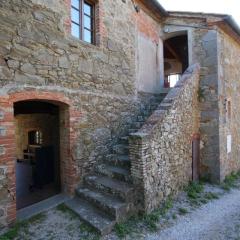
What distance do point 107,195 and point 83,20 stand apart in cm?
391

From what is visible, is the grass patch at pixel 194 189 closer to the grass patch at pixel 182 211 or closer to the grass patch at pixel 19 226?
the grass patch at pixel 182 211

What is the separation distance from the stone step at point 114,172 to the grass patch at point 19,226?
1.54 m

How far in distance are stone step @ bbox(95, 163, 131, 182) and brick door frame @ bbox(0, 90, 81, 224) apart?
2.04 feet

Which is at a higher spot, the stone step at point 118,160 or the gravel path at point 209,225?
the stone step at point 118,160

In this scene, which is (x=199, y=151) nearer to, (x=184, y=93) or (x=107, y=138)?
(x=184, y=93)

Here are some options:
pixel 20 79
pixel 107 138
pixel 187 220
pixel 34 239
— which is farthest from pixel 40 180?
pixel 187 220

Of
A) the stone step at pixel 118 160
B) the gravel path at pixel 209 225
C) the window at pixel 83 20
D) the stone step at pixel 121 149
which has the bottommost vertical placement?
the gravel path at pixel 209 225

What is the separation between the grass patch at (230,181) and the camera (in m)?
7.11

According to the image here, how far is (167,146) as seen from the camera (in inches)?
215

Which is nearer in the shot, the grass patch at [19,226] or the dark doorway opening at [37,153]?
the grass patch at [19,226]

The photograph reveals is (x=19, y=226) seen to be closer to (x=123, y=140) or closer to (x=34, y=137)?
(x=123, y=140)

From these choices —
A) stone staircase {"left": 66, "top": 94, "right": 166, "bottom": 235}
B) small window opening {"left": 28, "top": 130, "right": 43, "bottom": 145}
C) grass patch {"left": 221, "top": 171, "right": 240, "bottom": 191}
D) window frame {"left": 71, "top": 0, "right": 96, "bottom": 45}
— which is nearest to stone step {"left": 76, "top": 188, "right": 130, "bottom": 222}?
stone staircase {"left": 66, "top": 94, "right": 166, "bottom": 235}

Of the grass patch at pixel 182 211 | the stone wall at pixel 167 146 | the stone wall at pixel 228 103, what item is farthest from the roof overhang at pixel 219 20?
the grass patch at pixel 182 211

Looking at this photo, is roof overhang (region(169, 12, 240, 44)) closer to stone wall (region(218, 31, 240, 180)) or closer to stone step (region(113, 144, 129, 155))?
stone wall (region(218, 31, 240, 180))
